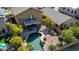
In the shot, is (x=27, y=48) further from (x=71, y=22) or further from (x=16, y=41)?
(x=71, y=22)

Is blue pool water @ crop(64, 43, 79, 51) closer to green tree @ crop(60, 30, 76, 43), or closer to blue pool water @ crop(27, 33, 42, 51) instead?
green tree @ crop(60, 30, 76, 43)

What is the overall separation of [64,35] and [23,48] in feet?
3.05

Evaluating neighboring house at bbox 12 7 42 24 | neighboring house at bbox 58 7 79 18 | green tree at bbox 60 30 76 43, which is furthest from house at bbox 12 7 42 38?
neighboring house at bbox 58 7 79 18

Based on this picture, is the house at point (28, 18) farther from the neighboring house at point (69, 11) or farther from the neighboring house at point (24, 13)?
the neighboring house at point (69, 11)

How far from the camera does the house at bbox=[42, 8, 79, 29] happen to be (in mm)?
4254

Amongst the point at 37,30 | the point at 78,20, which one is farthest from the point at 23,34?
the point at 78,20

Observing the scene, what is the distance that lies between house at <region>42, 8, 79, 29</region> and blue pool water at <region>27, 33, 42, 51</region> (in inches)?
25.3

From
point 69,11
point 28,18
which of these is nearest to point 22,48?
point 28,18

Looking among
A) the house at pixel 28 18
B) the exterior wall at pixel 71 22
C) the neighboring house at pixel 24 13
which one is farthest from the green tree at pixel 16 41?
the exterior wall at pixel 71 22

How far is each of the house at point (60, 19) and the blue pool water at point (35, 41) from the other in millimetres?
643

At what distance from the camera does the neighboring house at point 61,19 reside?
425cm

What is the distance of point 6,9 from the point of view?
4.04 meters

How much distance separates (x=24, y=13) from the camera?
3936 millimetres
